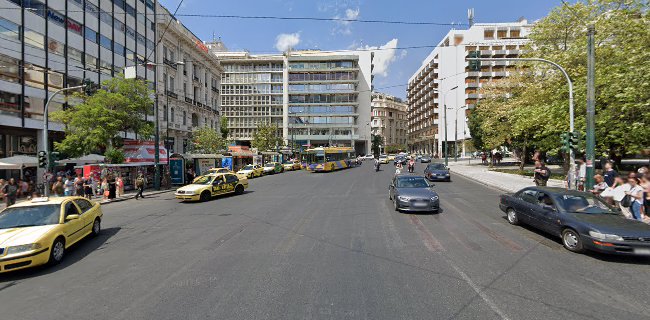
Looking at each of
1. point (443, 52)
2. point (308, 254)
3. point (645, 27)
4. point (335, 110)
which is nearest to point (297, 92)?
point (335, 110)

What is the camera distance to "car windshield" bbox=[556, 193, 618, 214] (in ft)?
23.9

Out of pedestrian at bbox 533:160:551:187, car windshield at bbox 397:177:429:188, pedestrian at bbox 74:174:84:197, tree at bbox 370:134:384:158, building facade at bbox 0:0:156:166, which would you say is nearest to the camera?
car windshield at bbox 397:177:429:188

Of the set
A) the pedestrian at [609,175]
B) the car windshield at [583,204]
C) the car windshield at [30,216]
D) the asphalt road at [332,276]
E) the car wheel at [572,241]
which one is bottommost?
the asphalt road at [332,276]

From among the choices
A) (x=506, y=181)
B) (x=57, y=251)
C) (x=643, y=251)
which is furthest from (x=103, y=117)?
(x=506, y=181)

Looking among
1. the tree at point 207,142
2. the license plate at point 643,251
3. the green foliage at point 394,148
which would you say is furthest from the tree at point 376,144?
the license plate at point 643,251

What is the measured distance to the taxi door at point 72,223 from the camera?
7.32 meters

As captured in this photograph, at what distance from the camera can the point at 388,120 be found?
12312 cm

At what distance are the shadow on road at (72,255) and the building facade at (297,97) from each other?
226ft

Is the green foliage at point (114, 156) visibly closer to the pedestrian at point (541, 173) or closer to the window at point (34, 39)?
the window at point (34, 39)

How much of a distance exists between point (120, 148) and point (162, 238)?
17.5 meters

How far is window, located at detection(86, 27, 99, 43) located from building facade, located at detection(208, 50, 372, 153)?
156 feet

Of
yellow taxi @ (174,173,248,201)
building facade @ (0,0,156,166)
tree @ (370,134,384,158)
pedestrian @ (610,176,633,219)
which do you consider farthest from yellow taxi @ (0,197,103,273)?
tree @ (370,134,384,158)

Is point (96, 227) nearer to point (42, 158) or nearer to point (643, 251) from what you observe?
point (42, 158)

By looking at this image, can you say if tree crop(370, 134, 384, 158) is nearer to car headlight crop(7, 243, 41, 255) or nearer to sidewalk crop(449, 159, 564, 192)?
sidewalk crop(449, 159, 564, 192)
